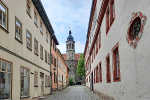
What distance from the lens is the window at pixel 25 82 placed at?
12.6m

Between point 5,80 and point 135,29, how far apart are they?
6.52 m

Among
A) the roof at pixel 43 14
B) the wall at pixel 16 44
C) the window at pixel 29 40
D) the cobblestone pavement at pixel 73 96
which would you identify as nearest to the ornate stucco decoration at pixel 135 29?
the wall at pixel 16 44

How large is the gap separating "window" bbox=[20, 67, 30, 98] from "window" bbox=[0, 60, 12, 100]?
2.30 m

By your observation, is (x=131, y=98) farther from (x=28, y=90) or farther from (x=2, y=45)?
(x=28, y=90)

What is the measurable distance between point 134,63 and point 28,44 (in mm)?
9516

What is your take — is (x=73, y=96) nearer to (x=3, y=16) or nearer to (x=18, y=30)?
(x=18, y=30)

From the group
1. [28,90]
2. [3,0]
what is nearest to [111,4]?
[3,0]

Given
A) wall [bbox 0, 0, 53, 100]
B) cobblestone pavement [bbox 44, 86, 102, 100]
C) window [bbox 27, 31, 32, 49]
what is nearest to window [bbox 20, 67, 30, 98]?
wall [bbox 0, 0, 53, 100]

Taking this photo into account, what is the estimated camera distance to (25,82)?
43.8 ft

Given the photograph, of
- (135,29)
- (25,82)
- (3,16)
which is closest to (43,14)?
(25,82)

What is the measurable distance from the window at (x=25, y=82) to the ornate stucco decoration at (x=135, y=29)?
7594 millimetres

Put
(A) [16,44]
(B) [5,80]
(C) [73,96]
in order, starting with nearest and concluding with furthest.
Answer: (B) [5,80], (A) [16,44], (C) [73,96]

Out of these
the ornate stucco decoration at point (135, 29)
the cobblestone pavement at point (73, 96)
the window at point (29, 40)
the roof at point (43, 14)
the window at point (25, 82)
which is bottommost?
the cobblestone pavement at point (73, 96)

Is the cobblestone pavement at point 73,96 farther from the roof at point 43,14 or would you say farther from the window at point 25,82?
the roof at point 43,14
